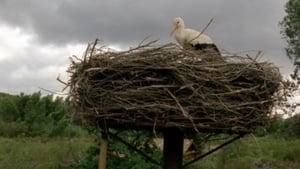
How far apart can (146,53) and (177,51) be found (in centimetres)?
31

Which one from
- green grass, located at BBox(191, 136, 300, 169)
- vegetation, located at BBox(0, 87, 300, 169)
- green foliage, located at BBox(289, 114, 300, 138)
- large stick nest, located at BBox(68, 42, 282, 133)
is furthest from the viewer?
green foliage, located at BBox(289, 114, 300, 138)

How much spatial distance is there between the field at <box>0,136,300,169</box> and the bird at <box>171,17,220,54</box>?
7605 mm

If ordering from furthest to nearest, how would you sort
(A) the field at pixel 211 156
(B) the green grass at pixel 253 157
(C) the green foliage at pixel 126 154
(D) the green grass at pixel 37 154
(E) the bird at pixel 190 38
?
1. (B) the green grass at pixel 253 157
2. (A) the field at pixel 211 156
3. (D) the green grass at pixel 37 154
4. (C) the green foliage at pixel 126 154
5. (E) the bird at pixel 190 38

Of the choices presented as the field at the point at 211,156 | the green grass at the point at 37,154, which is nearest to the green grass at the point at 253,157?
the field at the point at 211,156

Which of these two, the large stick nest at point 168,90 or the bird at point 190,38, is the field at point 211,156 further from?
the large stick nest at point 168,90

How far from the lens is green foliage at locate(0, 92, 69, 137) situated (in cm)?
2689

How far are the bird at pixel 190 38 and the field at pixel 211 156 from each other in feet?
24.9

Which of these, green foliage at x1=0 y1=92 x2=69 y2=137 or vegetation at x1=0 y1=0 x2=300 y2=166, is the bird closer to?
vegetation at x1=0 y1=0 x2=300 y2=166

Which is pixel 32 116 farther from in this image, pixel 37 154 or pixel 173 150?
pixel 173 150

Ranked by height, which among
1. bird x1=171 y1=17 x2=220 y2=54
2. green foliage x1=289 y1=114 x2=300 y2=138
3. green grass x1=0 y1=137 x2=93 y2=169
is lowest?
green grass x1=0 y1=137 x2=93 y2=169

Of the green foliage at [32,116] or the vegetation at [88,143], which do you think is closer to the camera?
the vegetation at [88,143]

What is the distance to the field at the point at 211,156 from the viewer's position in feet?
56.0

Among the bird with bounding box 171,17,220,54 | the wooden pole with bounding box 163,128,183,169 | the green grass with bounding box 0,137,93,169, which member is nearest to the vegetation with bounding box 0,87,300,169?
the green grass with bounding box 0,137,93,169

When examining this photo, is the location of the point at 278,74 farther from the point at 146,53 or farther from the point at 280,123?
the point at 280,123
